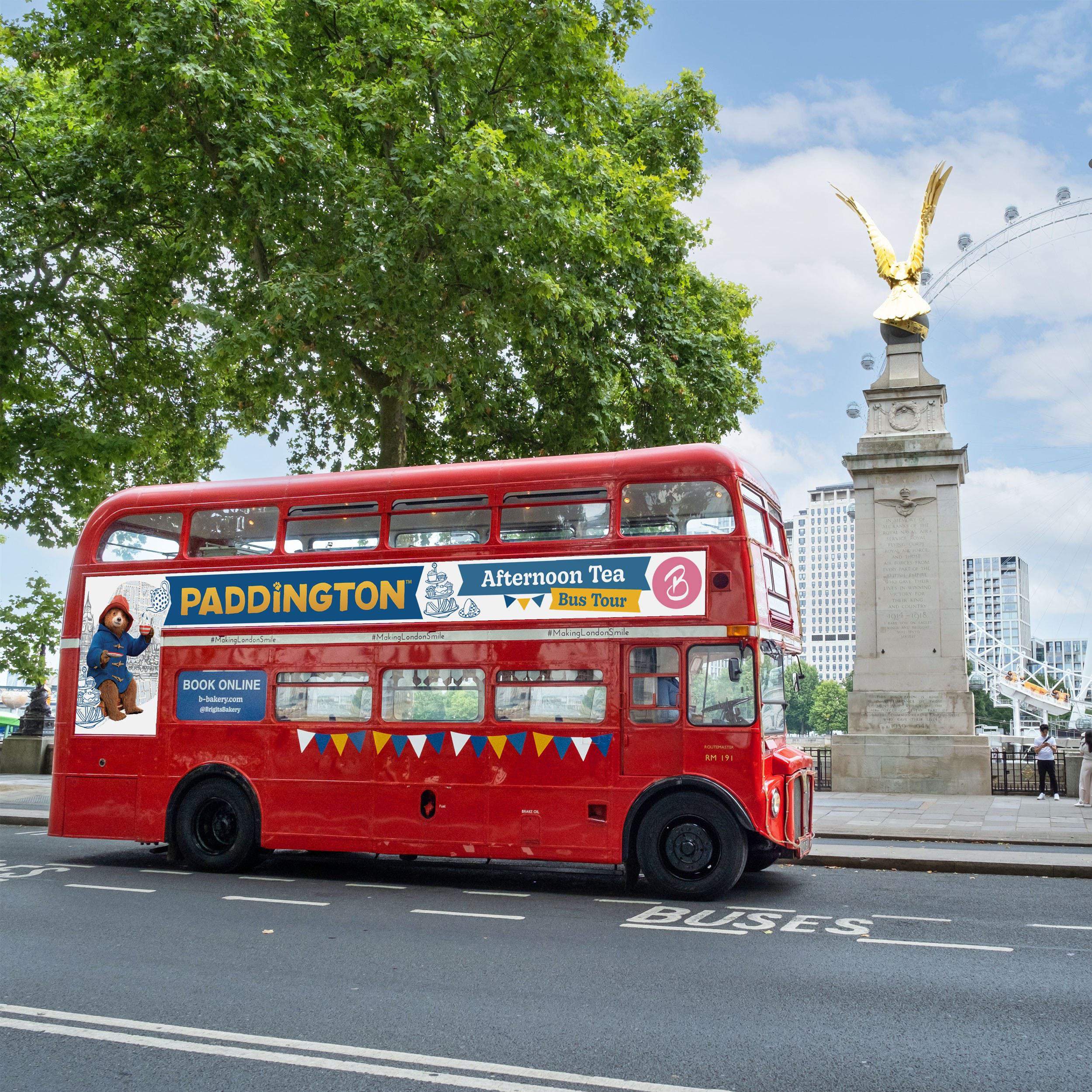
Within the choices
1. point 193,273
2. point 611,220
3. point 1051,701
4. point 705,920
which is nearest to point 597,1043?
point 705,920

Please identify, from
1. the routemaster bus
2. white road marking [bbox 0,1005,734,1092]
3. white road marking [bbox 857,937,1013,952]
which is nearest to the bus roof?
the routemaster bus

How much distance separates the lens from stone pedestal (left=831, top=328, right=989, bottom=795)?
21297mm

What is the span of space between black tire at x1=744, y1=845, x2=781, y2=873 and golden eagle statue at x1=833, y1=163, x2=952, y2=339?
621 inches

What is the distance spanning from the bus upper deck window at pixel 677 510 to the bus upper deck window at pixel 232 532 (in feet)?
13.1

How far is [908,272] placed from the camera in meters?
24.8

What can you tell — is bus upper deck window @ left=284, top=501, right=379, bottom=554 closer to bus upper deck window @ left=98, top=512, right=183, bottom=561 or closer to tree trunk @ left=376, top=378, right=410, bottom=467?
bus upper deck window @ left=98, top=512, right=183, bottom=561

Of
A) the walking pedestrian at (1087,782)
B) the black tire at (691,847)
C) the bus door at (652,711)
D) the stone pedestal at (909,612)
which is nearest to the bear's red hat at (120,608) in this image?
the bus door at (652,711)

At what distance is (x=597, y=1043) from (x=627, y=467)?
19.9 ft

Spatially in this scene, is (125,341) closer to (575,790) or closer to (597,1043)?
(575,790)

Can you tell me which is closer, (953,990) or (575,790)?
(953,990)

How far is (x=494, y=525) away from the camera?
35.9 feet

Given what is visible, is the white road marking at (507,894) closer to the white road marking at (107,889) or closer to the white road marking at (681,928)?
the white road marking at (681,928)

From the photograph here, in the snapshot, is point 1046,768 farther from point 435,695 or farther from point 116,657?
point 116,657

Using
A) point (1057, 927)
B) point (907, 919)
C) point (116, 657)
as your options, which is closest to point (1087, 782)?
point (1057, 927)
